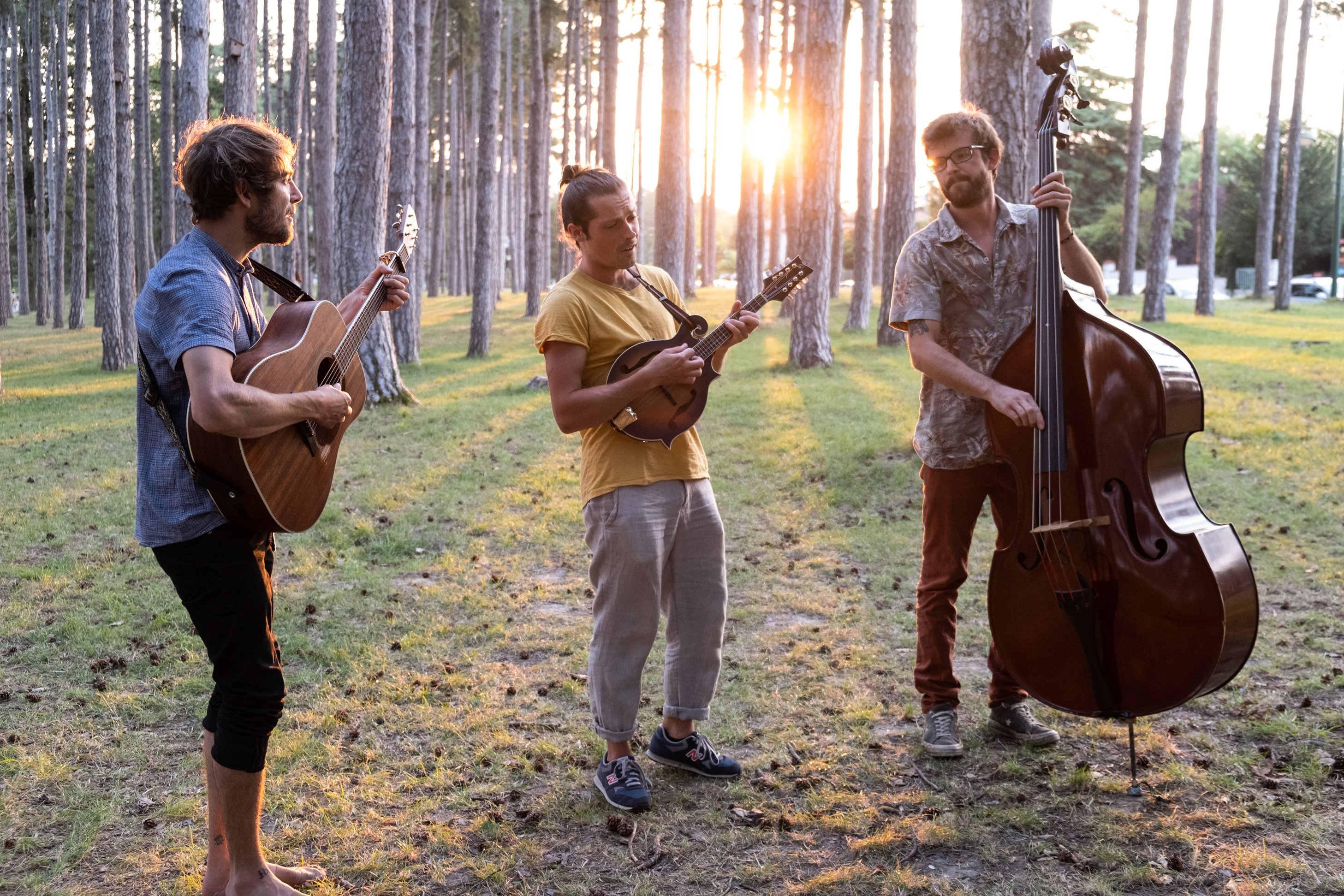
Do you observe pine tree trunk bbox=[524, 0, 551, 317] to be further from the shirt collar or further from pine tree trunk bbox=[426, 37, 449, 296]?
the shirt collar

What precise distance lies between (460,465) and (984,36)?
5.69m

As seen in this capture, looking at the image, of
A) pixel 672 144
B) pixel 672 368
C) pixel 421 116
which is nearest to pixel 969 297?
pixel 672 368

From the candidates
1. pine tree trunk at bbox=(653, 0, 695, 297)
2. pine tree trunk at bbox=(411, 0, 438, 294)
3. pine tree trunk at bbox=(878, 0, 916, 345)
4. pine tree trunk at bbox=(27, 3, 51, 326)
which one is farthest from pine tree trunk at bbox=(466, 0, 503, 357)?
pine tree trunk at bbox=(27, 3, 51, 326)

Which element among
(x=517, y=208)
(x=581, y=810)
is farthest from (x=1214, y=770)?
(x=517, y=208)

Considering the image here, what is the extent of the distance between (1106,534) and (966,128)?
4.83 ft

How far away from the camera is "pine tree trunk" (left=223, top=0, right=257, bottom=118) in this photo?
10953 millimetres

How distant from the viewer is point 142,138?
84.6ft

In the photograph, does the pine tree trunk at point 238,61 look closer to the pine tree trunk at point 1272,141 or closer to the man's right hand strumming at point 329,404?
the man's right hand strumming at point 329,404

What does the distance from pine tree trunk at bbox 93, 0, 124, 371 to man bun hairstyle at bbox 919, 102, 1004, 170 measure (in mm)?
16374

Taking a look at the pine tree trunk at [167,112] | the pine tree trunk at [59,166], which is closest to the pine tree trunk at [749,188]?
the pine tree trunk at [167,112]

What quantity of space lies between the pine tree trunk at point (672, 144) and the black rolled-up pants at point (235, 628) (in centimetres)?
1348

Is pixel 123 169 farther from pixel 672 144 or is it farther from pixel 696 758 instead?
pixel 696 758

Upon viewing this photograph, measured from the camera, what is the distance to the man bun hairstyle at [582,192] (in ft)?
10.5

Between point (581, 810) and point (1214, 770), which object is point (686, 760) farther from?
point (1214, 770)
